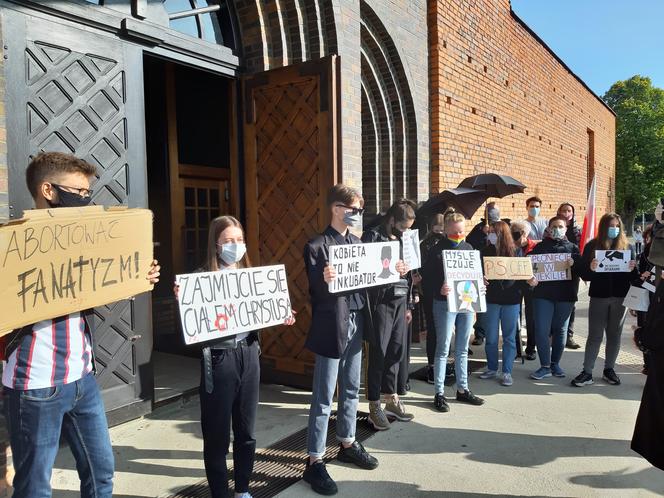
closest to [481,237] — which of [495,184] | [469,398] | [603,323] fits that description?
[495,184]

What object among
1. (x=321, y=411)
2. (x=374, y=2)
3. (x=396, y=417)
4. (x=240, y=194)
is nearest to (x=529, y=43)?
(x=374, y=2)

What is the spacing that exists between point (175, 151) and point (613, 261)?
233 inches

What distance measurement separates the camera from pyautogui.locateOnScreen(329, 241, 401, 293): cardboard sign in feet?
11.0

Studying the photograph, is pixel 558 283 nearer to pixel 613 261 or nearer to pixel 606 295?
pixel 606 295

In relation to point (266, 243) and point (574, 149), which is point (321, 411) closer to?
point (266, 243)

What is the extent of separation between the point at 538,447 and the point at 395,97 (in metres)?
5.24

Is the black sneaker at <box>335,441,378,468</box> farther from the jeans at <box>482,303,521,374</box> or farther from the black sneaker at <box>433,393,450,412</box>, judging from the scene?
the jeans at <box>482,303,521,374</box>

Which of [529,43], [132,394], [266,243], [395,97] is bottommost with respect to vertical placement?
[132,394]

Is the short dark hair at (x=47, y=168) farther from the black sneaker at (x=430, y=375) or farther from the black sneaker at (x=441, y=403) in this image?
the black sneaker at (x=430, y=375)

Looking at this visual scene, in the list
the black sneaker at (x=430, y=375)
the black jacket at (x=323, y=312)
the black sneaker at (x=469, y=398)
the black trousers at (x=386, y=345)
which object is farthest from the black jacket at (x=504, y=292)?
the black jacket at (x=323, y=312)

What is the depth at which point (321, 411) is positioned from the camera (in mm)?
3273

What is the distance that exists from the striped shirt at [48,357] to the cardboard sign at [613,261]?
5099 mm

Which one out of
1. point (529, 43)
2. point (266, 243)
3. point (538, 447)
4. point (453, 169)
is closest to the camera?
point (538, 447)

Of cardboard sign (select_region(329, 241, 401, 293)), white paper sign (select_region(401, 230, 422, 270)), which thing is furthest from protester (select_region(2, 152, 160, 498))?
white paper sign (select_region(401, 230, 422, 270))
